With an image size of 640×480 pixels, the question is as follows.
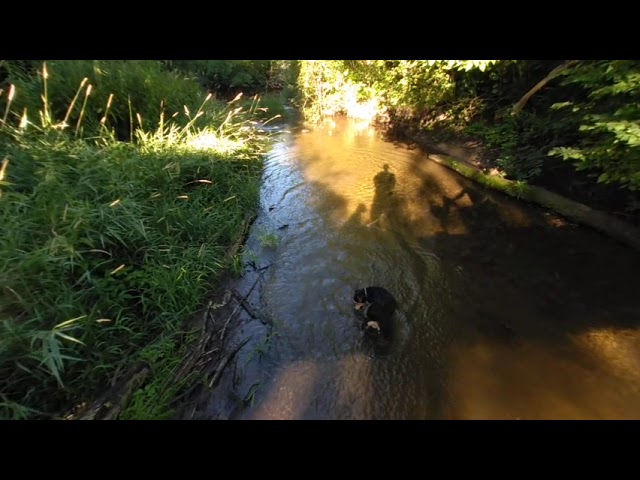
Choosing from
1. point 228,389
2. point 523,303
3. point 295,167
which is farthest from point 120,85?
point 523,303

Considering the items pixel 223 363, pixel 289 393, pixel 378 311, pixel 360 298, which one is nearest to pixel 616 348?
pixel 378 311

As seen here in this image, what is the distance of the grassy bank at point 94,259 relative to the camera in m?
2.46

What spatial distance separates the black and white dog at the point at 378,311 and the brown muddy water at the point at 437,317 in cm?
15

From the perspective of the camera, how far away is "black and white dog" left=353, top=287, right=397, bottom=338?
11.2ft

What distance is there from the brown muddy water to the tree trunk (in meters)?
0.15

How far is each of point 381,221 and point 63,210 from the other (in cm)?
448

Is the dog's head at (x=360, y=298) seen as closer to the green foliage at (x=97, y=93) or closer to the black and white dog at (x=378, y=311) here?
the black and white dog at (x=378, y=311)

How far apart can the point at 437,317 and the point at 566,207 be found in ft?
11.4

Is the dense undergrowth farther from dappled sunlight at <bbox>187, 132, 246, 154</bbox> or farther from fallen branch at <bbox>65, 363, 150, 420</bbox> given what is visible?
fallen branch at <bbox>65, 363, 150, 420</bbox>

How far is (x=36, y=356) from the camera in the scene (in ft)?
7.70

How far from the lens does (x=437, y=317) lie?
3.69 m

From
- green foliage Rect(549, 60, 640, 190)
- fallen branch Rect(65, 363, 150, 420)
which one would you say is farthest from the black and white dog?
green foliage Rect(549, 60, 640, 190)

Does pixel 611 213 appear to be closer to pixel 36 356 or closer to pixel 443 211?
pixel 443 211

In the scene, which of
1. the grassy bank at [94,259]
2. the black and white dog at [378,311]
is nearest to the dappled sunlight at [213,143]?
the grassy bank at [94,259]
